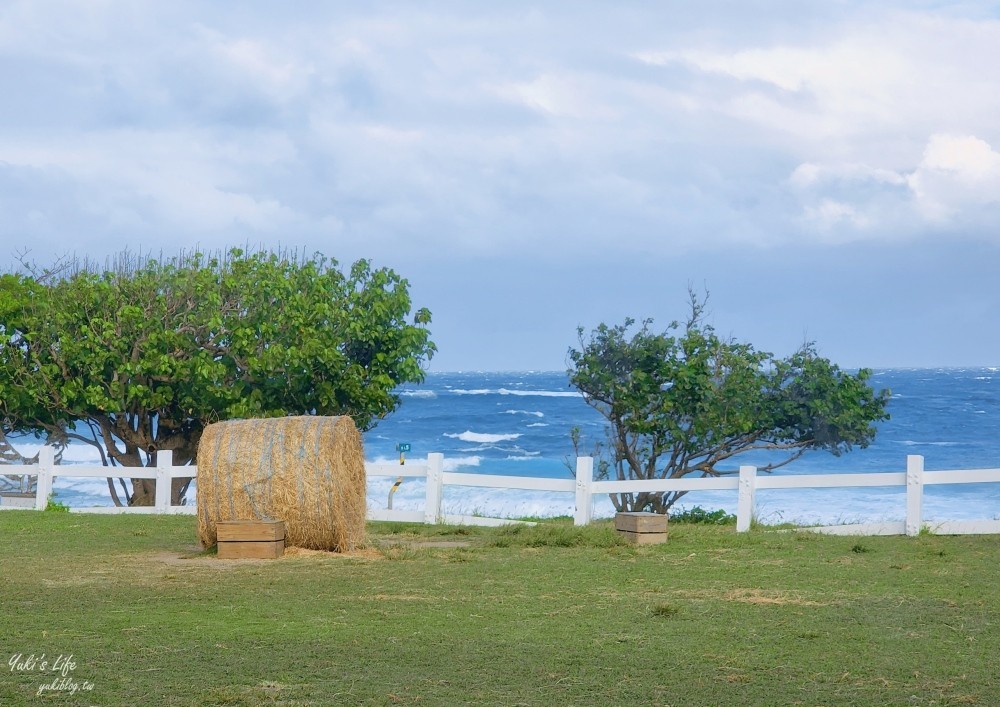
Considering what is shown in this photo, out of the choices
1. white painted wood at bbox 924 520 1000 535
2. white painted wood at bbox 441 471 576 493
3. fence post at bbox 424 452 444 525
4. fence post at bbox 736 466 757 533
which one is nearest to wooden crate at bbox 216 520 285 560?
white painted wood at bbox 441 471 576 493

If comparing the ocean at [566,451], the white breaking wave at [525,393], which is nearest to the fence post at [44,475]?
the ocean at [566,451]

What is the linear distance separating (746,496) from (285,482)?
5966mm

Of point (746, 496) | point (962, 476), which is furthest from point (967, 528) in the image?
point (746, 496)

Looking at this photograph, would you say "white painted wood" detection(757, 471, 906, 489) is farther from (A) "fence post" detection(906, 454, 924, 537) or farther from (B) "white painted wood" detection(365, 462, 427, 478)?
(B) "white painted wood" detection(365, 462, 427, 478)

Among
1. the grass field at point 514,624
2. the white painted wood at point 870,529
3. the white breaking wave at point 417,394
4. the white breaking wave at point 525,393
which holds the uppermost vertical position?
the white breaking wave at point 525,393

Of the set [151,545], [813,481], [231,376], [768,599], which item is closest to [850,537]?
[813,481]

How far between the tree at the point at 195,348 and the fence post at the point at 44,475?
115 centimetres

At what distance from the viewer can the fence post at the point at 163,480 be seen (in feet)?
58.9

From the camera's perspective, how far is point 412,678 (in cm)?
671

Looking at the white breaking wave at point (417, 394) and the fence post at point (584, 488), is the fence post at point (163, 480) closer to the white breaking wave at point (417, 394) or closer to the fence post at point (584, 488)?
the fence post at point (584, 488)

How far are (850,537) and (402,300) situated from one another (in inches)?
386

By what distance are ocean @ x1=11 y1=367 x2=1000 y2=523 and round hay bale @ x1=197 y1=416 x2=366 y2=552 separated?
19.3 metres

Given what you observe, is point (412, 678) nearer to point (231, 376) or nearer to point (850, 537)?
point (850, 537)

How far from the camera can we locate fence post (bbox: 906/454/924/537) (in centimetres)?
1404
